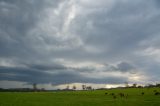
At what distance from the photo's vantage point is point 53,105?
61.1 m

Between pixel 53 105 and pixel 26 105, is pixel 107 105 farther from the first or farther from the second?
pixel 26 105

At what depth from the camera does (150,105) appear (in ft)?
196

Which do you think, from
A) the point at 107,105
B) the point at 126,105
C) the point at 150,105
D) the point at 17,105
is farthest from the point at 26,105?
the point at 150,105

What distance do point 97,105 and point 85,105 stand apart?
2.77 m

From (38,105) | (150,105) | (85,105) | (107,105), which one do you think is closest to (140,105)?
(150,105)

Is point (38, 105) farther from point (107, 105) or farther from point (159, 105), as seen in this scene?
point (159, 105)

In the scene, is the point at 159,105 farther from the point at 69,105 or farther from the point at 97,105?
the point at 69,105

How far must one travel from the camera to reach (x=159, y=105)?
195 feet

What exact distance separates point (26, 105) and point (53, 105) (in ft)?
20.3

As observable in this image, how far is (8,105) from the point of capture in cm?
5925

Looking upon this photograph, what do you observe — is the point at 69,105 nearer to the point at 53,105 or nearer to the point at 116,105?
the point at 53,105

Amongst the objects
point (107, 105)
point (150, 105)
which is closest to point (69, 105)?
point (107, 105)

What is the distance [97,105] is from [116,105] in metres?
4.41

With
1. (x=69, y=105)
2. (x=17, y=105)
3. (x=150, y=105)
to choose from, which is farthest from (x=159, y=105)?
(x=17, y=105)
